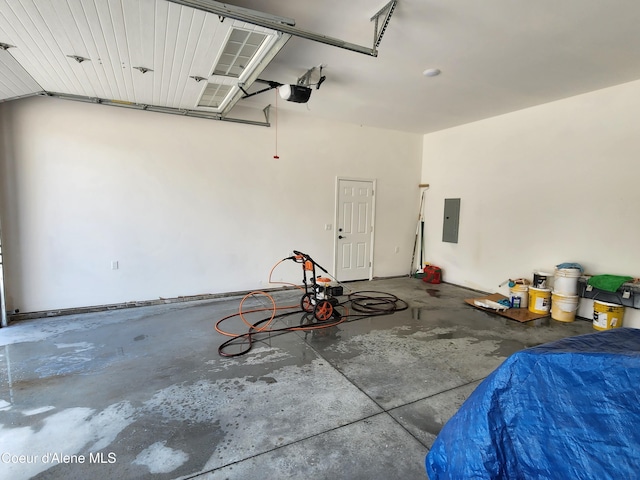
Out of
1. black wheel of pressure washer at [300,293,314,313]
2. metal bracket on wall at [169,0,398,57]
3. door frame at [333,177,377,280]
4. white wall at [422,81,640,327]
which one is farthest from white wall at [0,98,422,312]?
metal bracket on wall at [169,0,398,57]

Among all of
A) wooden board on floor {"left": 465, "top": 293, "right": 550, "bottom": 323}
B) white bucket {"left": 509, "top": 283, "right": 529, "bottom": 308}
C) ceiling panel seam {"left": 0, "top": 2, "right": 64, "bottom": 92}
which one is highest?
ceiling panel seam {"left": 0, "top": 2, "right": 64, "bottom": 92}

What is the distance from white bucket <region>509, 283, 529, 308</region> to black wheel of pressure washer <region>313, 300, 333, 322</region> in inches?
120

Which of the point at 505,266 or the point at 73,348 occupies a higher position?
the point at 505,266

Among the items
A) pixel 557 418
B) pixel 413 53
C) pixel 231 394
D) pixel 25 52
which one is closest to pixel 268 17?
pixel 413 53

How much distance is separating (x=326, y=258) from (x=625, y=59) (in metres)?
5.00

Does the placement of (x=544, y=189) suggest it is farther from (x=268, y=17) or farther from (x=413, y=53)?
(x=268, y=17)

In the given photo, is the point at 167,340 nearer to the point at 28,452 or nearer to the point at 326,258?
the point at 28,452

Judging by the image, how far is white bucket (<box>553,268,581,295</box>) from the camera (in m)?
4.40

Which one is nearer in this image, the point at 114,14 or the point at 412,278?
the point at 114,14

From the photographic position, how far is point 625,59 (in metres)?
3.49

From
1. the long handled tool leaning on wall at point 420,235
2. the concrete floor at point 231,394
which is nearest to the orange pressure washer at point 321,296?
the concrete floor at point 231,394

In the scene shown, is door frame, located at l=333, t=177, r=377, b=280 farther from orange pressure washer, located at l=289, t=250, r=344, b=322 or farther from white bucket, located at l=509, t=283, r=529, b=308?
white bucket, located at l=509, t=283, r=529, b=308

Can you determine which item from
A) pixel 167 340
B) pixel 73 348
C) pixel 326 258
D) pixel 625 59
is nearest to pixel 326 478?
pixel 167 340

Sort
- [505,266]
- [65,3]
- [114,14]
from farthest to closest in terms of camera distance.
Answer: [505,266] → [114,14] → [65,3]
